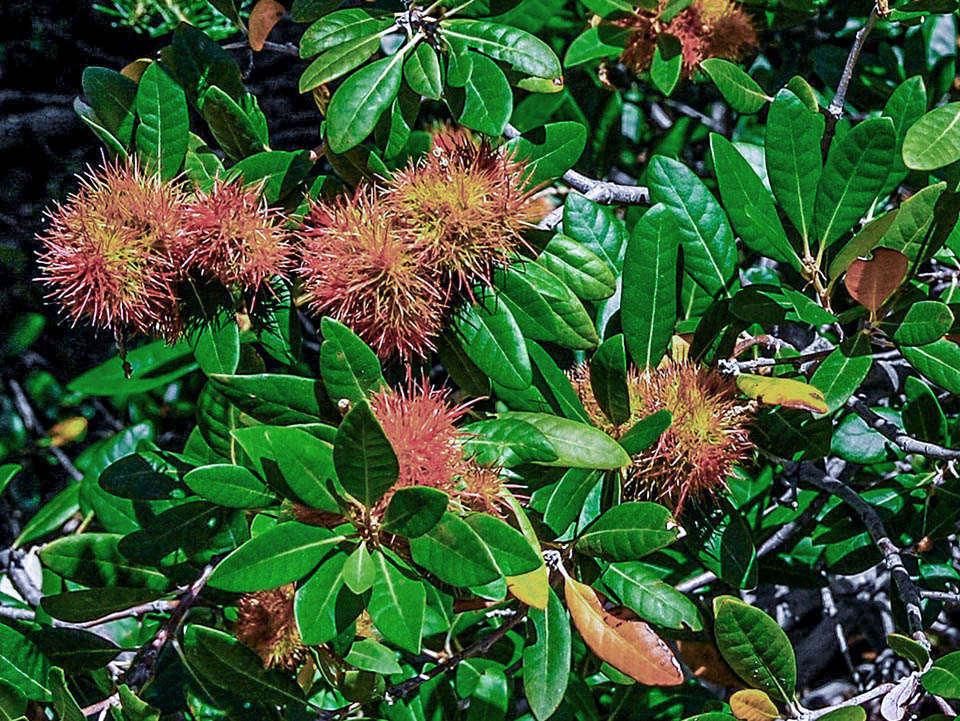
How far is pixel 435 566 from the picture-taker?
91cm

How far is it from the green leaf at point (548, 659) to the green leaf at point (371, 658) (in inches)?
7.4

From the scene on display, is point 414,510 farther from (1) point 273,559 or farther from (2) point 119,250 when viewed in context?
(2) point 119,250

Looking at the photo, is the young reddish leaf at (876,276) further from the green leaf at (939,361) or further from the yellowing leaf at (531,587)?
the yellowing leaf at (531,587)

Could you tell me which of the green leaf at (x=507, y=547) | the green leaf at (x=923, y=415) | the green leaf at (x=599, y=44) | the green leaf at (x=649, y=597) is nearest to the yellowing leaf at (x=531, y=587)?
the green leaf at (x=507, y=547)

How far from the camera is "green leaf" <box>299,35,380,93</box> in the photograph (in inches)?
41.1

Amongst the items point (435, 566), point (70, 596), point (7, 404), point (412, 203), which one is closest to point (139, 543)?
point (70, 596)

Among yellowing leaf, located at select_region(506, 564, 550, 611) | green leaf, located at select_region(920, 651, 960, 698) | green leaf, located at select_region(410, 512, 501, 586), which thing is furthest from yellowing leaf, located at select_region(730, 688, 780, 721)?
green leaf, located at select_region(410, 512, 501, 586)

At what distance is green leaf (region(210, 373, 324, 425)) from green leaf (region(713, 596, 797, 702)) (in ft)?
1.82

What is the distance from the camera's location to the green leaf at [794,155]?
1.10 meters

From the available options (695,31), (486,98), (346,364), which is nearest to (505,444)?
(346,364)

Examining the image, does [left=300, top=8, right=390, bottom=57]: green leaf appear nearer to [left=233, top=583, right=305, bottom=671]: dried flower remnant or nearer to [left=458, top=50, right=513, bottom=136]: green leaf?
[left=458, top=50, right=513, bottom=136]: green leaf

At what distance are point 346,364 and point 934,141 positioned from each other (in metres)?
0.72

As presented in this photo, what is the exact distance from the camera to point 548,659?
1.07 meters

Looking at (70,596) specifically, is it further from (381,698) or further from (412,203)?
(412,203)
